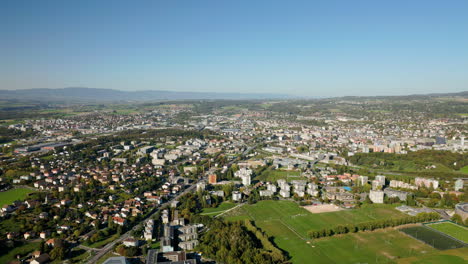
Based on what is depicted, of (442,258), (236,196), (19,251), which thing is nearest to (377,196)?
(442,258)

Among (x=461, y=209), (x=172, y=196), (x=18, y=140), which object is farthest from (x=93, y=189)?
(x=18, y=140)

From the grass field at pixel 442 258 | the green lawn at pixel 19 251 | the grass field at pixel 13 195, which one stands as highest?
the grass field at pixel 13 195

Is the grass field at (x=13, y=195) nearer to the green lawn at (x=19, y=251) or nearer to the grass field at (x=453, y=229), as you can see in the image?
the green lawn at (x=19, y=251)

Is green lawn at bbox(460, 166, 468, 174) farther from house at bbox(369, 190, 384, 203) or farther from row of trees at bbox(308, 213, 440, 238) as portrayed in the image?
row of trees at bbox(308, 213, 440, 238)

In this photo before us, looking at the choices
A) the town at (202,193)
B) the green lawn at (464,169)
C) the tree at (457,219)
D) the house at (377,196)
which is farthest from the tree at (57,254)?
the green lawn at (464,169)

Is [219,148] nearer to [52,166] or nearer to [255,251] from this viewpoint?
[52,166]

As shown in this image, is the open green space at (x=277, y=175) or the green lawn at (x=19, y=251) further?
the open green space at (x=277, y=175)

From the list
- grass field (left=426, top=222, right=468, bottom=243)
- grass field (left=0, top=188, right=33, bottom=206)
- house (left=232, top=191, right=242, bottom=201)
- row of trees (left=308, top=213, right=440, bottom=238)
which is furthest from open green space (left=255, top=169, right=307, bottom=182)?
grass field (left=0, top=188, right=33, bottom=206)
